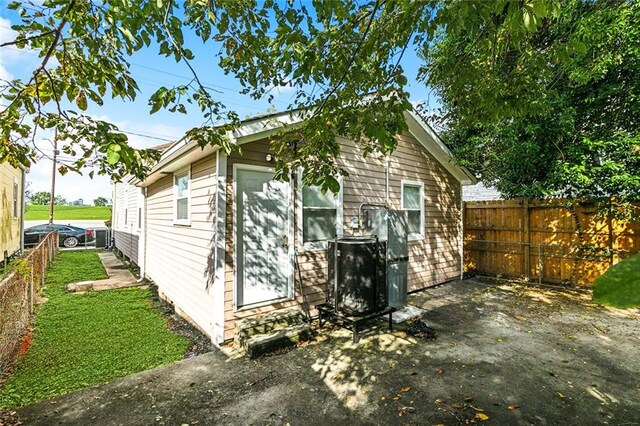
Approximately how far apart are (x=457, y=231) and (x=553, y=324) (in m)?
3.53

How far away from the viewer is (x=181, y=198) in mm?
6039

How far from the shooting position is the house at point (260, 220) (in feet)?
14.4

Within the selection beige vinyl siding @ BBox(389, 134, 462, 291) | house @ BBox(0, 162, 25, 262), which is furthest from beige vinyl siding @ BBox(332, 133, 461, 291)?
house @ BBox(0, 162, 25, 262)

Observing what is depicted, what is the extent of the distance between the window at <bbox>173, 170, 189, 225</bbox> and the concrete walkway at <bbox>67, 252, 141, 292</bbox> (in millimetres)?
3102

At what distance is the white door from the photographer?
4.56m

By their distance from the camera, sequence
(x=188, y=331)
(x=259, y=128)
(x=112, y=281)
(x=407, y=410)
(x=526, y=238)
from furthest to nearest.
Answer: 1. (x=112, y=281)
2. (x=526, y=238)
3. (x=188, y=331)
4. (x=259, y=128)
5. (x=407, y=410)

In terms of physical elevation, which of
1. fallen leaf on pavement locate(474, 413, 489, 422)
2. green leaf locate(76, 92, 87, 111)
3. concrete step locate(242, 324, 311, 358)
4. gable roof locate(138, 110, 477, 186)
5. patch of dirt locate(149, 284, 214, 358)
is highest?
gable roof locate(138, 110, 477, 186)

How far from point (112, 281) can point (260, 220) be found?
6.04 metres

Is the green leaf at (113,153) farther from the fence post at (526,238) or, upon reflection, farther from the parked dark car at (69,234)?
the parked dark car at (69,234)

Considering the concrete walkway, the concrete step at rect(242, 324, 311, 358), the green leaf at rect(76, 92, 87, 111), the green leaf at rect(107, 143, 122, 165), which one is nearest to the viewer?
the green leaf at rect(107, 143, 122, 165)

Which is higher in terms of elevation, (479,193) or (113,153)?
(479,193)

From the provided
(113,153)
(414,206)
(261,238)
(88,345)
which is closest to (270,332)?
(261,238)

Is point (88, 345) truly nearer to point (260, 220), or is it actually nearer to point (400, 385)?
point (260, 220)

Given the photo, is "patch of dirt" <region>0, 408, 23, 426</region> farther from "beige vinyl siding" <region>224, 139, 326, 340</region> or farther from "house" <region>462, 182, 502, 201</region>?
"house" <region>462, 182, 502, 201</region>
